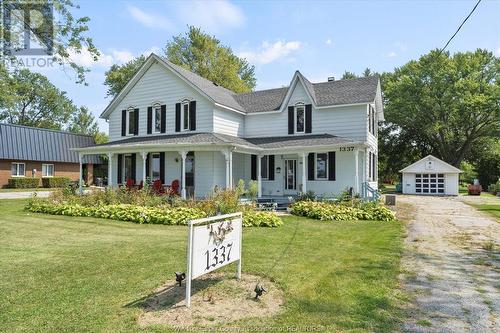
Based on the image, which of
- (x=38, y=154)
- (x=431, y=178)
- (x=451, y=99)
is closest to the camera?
(x=431, y=178)

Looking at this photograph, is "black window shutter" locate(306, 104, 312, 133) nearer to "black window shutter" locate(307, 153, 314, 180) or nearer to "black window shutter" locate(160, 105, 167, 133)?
"black window shutter" locate(307, 153, 314, 180)

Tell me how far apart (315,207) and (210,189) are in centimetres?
726

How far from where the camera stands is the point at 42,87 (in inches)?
2371

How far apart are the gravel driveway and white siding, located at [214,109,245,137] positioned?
13.0 meters

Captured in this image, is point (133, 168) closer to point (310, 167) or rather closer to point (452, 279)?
point (310, 167)

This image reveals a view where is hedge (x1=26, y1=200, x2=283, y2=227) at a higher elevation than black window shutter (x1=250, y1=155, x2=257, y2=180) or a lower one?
lower

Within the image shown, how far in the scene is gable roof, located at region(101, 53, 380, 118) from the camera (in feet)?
69.2

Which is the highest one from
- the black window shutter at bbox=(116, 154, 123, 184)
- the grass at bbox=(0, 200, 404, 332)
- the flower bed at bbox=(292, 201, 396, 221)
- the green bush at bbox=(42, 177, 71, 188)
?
the black window shutter at bbox=(116, 154, 123, 184)

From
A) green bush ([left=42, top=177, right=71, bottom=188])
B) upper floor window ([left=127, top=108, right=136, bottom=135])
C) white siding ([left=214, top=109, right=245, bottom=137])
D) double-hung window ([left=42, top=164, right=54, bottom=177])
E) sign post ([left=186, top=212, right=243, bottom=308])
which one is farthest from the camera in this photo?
double-hung window ([left=42, top=164, right=54, bottom=177])

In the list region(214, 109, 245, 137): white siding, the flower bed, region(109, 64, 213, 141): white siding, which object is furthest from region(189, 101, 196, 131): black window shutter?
the flower bed

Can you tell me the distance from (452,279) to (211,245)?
430cm

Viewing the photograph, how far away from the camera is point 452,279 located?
6184mm

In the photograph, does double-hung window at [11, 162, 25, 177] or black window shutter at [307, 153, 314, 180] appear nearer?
black window shutter at [307, 153, 314, 180]

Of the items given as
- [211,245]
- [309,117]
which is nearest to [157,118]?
[309,117]
